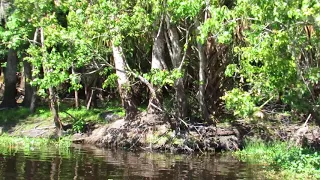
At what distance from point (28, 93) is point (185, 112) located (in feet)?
35.8

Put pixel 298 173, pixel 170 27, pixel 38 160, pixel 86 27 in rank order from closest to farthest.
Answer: pixel 298 173, pixel 38 160, pixel 86 27, pixel 170 27

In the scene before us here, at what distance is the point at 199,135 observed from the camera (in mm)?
18344

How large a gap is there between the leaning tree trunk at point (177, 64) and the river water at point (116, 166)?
237 centimetres

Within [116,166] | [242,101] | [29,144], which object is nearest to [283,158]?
[242,101]

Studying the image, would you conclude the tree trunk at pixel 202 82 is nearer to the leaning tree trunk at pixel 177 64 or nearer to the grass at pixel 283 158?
the leaning tree trunk at pixel 177 64

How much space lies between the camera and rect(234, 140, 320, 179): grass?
1273cm

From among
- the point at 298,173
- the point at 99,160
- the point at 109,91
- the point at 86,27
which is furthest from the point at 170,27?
the point at 109,91

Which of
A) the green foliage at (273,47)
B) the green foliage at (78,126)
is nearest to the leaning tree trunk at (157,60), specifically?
the green foliage at (78,126)

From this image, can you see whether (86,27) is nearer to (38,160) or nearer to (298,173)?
(38,160)

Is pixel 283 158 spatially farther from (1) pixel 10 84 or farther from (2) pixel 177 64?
(1) pixel 10 84

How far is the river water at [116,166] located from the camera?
1237 centimetres

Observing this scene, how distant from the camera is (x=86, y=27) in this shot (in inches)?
664

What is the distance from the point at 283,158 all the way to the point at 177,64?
6.11 metres

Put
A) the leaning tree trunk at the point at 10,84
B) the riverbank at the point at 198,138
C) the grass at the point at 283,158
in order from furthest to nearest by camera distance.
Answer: the leaning tree trunk at the point at 10,84 → the riverbank at the point at 198,138 → the grass at the point at 283,158
